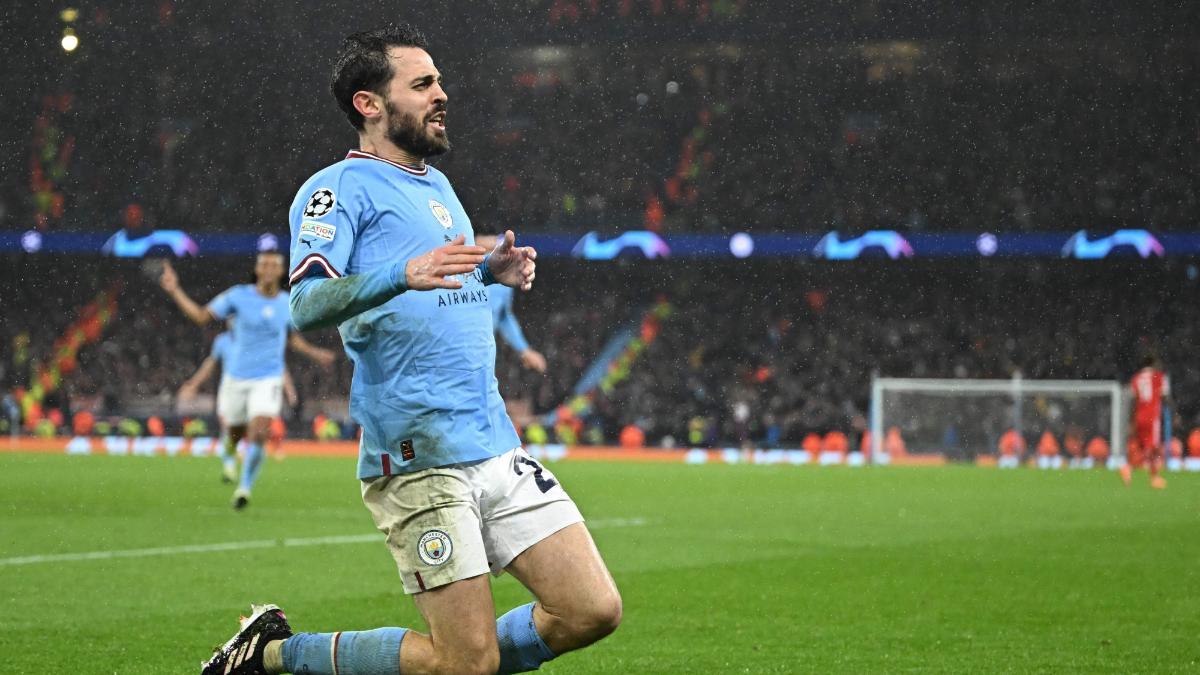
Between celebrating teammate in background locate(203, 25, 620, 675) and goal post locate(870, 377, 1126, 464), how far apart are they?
20.8 meters

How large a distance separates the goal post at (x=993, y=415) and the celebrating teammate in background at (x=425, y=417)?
20795 millimetres

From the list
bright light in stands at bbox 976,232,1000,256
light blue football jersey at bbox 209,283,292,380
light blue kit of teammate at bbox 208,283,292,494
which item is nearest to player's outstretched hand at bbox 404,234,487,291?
light blue kit of teammate at bbox 208,283,292,494

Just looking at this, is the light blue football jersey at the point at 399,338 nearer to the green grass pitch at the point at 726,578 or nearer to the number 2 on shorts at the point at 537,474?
the number 2 on shorts at the point at 537,474

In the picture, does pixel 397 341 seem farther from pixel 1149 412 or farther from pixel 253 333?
pixel 1149 412

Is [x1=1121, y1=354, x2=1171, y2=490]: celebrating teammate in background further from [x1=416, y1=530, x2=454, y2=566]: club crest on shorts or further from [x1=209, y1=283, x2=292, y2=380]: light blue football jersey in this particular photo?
[x1=416, y1=530, x2=454, y2=566]: club crest on shorts

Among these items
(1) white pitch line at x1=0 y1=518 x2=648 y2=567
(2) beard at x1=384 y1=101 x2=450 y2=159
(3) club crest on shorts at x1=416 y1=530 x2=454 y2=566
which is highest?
(2) beard at x1=384 y1=101 x2=450 y2=159

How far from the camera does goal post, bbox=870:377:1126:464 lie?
24.0 m

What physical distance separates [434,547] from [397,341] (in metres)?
0.50

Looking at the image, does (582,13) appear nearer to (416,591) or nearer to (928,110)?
(928,110)

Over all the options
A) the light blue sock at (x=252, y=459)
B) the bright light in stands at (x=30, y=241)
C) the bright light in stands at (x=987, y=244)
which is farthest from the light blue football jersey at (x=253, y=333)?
the bright light in stands at (x=30, y=241)

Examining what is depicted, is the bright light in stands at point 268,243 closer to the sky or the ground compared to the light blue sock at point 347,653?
closer to the sky

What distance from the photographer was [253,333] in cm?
1359

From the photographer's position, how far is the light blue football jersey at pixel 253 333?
43.9 feet

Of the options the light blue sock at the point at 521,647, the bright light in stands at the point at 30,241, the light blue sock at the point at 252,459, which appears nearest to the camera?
the light blue sock at the point at 521,647
